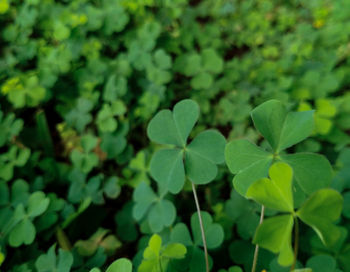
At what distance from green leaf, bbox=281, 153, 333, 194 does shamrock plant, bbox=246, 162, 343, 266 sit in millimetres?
132

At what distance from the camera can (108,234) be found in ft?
5.08

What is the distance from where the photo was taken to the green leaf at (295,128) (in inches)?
34.6

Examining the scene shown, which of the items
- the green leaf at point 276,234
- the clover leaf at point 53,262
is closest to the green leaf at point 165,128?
the green leaf at point 276,234

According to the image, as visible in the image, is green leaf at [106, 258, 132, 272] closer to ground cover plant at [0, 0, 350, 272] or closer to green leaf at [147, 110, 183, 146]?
ground cover plant at [0, 0, 350, 272]

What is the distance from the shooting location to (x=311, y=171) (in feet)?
2.81

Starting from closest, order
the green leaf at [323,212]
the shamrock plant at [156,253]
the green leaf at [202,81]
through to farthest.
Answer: the green leaf at [323,212], the shamrock plant at [156,253], the green leaf at [202,81]

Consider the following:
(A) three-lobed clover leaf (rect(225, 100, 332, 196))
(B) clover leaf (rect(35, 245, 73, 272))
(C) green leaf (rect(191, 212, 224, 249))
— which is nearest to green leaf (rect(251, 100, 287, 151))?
(A) three-lobed clover leaf (rect(225, 100, 332, 196))

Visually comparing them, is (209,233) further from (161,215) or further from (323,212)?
(323,212)

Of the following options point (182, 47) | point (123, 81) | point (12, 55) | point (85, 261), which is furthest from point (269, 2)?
point (85, 261)

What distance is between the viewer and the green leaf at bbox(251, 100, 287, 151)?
35.9 inches

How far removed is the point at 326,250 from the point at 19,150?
1636mm

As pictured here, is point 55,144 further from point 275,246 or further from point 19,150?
→ point 275,246

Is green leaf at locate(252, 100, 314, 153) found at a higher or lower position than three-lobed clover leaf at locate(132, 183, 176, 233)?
higher

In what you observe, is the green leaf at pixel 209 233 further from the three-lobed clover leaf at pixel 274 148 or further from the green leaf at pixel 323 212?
the green leaf at pixel 323 212
